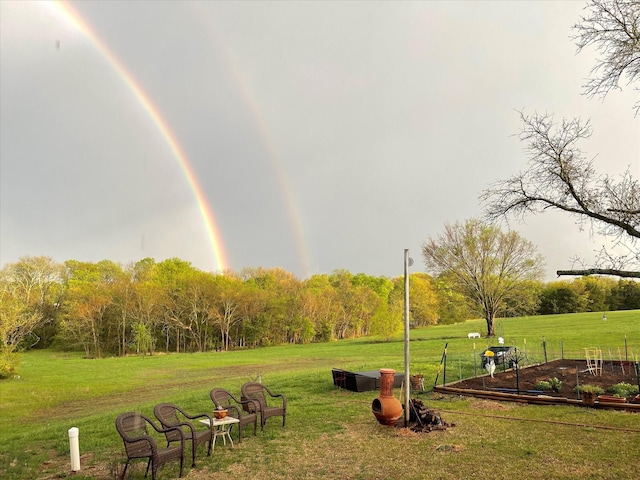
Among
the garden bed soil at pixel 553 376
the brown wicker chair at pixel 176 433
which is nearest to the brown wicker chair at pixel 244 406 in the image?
the brown wicker chair at pixel 176 433

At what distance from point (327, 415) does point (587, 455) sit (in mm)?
5408

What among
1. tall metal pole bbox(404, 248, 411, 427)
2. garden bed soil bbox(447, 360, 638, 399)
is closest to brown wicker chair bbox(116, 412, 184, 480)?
tall metal pole bbox(404, 248, 411, 427)

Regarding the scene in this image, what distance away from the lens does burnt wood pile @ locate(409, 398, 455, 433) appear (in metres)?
8.79

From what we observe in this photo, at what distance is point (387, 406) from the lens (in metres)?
8.84

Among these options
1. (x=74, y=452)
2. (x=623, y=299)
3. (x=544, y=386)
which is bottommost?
(x=544, y=386)

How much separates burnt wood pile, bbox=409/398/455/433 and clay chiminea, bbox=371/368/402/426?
1.25 feet

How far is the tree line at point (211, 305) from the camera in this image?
4856 cm

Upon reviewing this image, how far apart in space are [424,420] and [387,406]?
0.89 meters

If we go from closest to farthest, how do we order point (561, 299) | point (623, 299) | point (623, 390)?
1. point (623, 390)
2. point (623, 299)
3. point (561, 299)

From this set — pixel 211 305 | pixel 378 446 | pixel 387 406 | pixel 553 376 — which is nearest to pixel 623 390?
pixel 553 376

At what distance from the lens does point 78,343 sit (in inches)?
2031

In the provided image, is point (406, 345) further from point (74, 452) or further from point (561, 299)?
point (561, 299)

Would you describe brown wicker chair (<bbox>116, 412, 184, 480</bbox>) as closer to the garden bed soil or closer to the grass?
the grass

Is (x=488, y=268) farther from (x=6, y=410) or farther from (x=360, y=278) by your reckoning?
(x=360, y=278)
